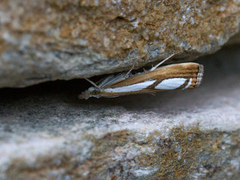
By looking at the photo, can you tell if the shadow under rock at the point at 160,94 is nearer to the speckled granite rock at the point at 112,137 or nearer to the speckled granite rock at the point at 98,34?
the speckled granite rock at the point at 112,137

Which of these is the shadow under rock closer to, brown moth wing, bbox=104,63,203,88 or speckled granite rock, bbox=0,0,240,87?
brown moth wing, bbox=104,63,203,88

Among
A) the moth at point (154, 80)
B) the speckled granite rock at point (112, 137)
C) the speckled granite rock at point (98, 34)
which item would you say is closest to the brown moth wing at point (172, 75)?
the moth at point (154, 80)

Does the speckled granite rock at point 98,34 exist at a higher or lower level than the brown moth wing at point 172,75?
higher

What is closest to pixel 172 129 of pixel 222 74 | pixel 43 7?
pixel 43 7

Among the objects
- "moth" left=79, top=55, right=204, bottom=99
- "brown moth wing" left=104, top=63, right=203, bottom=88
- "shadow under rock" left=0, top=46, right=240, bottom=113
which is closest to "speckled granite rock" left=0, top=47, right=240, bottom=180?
"shadow under rock" left=0, top=46, right=240, bottom=113

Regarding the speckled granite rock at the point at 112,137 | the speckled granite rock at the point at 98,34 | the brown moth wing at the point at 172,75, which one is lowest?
the speckled granite rock at the point at 112,137
